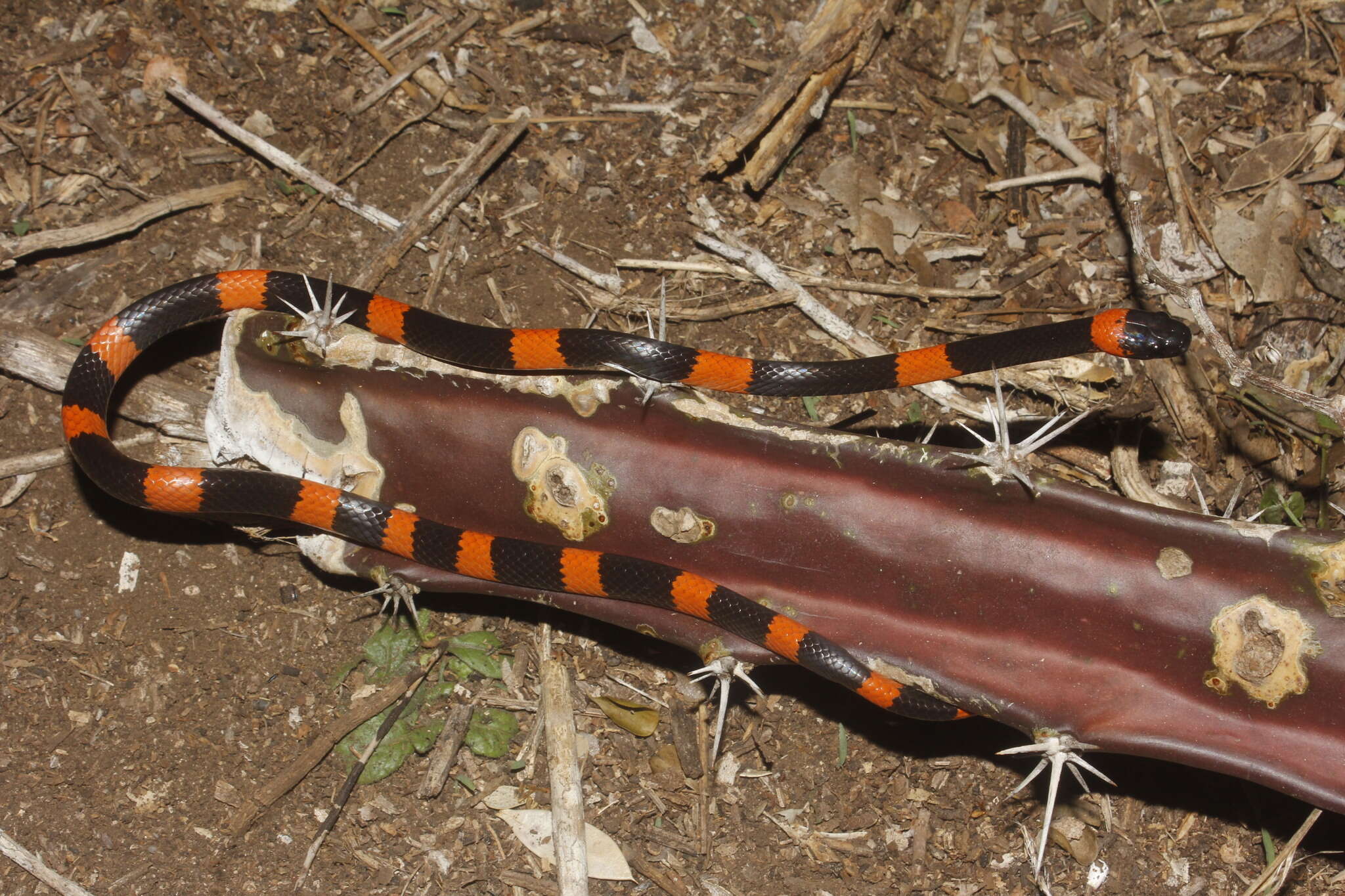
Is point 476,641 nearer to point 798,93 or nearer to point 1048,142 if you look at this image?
point 798,93

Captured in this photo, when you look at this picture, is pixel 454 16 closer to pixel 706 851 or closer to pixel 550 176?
pixel 550 176

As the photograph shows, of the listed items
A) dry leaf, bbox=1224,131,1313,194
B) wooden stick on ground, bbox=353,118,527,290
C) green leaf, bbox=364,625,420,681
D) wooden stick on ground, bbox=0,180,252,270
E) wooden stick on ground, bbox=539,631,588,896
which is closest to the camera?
wooden stick on ground, bbox=539,631,588,896

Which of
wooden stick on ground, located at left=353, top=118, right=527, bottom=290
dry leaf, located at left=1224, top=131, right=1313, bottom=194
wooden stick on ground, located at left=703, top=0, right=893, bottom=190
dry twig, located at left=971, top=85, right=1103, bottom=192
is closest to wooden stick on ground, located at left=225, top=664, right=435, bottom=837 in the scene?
wooden stick on ground, located at left=353, top=118, right=527, bottom=290

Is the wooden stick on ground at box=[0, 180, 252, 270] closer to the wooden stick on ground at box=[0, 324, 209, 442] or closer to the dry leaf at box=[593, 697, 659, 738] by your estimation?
the wooden stick on ground at box=[0, 324, 209, 442]

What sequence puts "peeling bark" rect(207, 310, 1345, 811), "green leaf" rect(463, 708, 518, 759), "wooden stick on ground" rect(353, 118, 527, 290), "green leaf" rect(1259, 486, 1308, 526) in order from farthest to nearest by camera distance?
"wooden stick on ground" rect(353, 118, 527, 290), "green leaf" rect(1259, 486, 1308, 526), "green leaf" rect(463, 708, 518, 759), "peeling bark" rect(207, 310, 1345, 811)

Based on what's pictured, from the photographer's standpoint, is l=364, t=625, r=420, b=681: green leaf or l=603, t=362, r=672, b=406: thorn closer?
l=603, t=362, r=672, b=406: thorn

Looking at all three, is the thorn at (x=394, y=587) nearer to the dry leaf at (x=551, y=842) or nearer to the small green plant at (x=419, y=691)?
the small green plant at (x=419, y=691)
